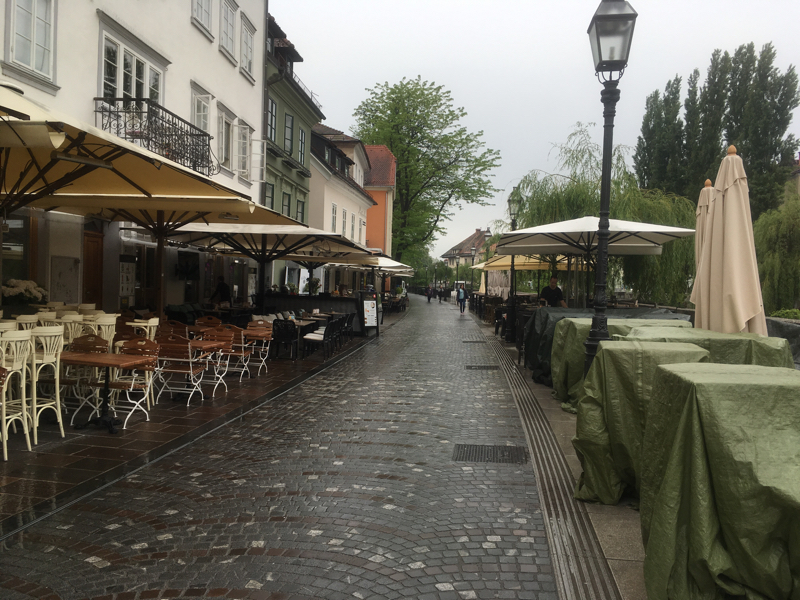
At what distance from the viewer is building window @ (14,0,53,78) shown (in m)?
10.2

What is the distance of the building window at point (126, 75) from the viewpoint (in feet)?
42.4

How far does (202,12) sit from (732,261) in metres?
15.9

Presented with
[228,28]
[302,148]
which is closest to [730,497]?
[228,28]

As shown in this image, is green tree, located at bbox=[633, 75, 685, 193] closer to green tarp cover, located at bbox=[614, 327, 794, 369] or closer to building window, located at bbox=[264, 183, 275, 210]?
building window, located at bbox=[264, 183, 275, 210]

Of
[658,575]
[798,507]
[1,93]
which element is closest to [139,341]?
[1,93]

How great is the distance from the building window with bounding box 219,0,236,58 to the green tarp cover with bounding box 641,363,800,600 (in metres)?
18.6

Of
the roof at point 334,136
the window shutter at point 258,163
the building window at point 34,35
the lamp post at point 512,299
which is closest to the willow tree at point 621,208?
the lamp post at point 512,299

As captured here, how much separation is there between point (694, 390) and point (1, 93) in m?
4.94

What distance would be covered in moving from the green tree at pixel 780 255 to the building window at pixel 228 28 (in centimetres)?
1893

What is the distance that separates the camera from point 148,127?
13.1m

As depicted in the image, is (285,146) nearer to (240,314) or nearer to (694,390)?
(240,314)

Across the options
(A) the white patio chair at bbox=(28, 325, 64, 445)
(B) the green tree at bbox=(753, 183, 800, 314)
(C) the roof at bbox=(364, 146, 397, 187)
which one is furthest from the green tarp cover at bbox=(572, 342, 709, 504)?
(C) the roof at bbox=(364, 146, 397, 187)

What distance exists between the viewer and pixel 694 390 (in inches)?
124

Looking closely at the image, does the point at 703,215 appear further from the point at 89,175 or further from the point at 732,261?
the point at 89,175
